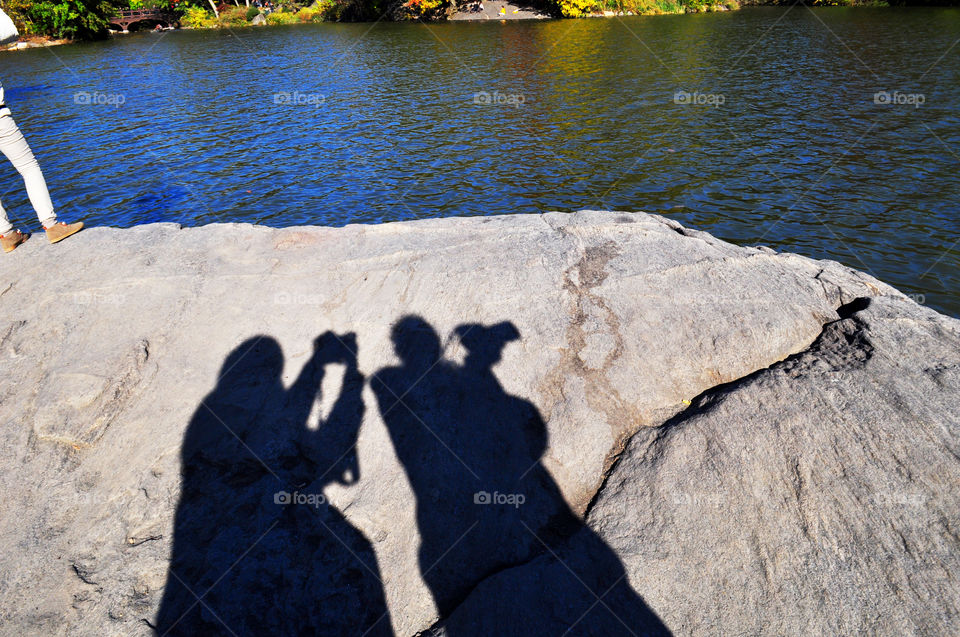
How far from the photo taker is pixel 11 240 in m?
7.48

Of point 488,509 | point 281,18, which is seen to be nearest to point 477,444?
point 488,509

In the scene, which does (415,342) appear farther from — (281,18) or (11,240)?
(281,18)

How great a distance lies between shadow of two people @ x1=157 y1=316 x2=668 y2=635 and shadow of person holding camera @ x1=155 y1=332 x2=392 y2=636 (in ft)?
0.04

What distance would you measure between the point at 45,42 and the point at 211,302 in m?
61.2

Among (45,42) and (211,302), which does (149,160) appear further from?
(45,42)

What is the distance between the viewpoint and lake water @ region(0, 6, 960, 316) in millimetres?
13102

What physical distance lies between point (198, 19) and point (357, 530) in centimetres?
7277

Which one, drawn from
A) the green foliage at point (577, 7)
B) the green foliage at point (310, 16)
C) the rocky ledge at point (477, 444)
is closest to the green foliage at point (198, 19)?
the green foliage at point (310, 16)

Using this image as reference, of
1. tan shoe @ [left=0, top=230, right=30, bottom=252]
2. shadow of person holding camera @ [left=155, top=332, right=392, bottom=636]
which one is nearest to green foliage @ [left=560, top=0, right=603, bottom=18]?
tan shoe @ [left=0, top=230, right=30, bottom=252]

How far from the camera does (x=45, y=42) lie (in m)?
49.8

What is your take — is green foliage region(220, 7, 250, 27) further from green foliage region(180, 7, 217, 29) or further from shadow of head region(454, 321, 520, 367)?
shadow of head region(454, 321, 520, 367)

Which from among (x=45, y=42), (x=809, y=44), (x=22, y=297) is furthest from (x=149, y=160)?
(x=45, y=42)

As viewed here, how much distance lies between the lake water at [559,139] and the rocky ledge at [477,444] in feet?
21.3

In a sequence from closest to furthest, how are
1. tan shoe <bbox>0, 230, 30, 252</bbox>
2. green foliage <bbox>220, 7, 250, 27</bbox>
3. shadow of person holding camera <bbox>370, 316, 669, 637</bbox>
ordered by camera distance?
1. shadow of person holding camera <bbox>370, 316, 669, 637</bbox>
2. tan shoe <bbox>0, 230, 30, 252</bbox>
3. green foliage <bbox>220, 7, 250, 27</bbox>
